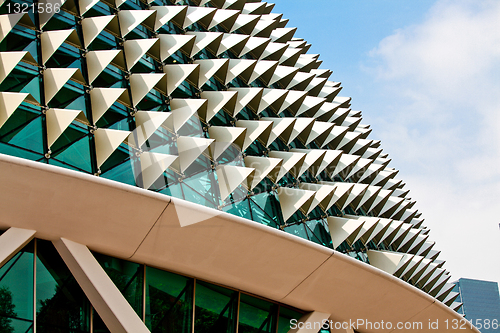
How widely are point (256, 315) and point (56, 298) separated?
6361 mm

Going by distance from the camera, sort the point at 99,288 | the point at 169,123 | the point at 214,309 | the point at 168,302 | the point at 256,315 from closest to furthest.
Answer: the point at 99,288 → the point at 168,302 → the point at 214,309 → the point at 169,123 → the point at 256,315

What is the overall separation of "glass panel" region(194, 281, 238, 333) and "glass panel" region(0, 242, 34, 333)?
4.73 meters

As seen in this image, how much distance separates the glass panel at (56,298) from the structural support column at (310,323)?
6.93 metres

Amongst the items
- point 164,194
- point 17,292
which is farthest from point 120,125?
point 17,292

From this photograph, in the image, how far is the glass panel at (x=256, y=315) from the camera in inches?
558

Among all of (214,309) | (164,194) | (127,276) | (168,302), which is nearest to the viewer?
(164,194)

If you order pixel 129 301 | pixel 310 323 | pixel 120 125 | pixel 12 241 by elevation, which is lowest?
pixel 310 323

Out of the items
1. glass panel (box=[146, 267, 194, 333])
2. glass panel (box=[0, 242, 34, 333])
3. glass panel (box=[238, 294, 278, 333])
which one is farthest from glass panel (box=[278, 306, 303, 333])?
glass panel (box=[0, 242, 34, 333])

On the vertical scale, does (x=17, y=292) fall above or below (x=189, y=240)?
below

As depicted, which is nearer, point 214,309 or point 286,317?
point 214,309

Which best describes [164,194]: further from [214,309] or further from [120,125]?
[214,309]

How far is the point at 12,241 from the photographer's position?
33.3 ft

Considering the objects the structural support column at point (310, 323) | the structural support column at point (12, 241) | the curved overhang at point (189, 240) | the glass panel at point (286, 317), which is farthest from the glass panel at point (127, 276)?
the structural support column at point (310, 323)

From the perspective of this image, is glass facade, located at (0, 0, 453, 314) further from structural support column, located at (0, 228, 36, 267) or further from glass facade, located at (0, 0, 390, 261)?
structural support column, located at (0, 228, 36, 267)
